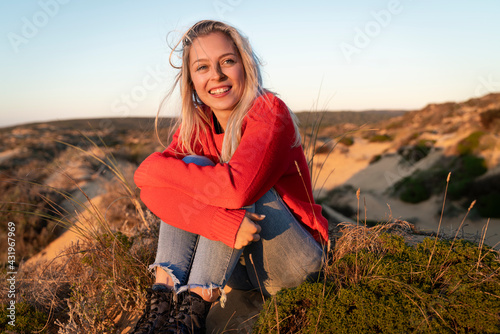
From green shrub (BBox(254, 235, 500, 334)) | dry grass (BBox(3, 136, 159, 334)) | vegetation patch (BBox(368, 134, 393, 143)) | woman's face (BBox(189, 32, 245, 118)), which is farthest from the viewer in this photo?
vegetation patch (BBox(368, 134, 393, 143))

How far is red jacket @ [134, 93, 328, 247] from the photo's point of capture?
61.4 inches

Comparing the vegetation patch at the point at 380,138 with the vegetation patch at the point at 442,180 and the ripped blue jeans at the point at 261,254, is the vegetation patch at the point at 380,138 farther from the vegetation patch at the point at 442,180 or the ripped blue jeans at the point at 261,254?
the ripped blue jeans at the point at 261,254

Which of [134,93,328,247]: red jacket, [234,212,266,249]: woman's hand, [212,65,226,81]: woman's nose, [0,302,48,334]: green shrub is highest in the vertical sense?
[212,65,226,81]: woman's nose

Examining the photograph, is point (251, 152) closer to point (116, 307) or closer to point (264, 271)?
point (264, 271)

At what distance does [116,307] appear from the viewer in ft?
6.80

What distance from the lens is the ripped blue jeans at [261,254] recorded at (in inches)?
63.5

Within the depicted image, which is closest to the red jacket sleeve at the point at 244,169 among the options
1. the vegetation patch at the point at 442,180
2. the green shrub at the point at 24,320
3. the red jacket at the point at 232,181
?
the red jacket at the point at 232,181

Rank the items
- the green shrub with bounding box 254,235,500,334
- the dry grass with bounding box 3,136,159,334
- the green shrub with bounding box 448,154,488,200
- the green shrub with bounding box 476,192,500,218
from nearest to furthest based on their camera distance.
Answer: the green shrub with bounding box 254,235,500,334 → the dry grass with bounding box 3,136,159,334 → the green shrub with bounding box 476,192,500,218 → the green shrub with bounding box 448,154,488,200

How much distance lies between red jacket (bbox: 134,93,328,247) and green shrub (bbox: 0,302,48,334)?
3.54ft

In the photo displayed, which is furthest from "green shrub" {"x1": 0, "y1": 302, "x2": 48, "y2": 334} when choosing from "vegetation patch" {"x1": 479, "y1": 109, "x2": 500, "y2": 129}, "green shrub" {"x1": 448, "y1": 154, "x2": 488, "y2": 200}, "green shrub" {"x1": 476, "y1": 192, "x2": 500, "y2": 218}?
"vegetation patch" {"x1": 479, "y1": 109, "x2": 500, "y2": 129}

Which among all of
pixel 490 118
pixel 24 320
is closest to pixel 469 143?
pixel 490 118

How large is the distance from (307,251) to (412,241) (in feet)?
2.78

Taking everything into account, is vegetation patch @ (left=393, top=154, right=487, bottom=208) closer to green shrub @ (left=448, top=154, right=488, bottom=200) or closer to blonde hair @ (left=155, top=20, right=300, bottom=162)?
green shrub @ (left=448, top=154, right=488, bottom=200)

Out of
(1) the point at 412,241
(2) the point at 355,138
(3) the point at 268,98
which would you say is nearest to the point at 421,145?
(2) the point at 355,138
